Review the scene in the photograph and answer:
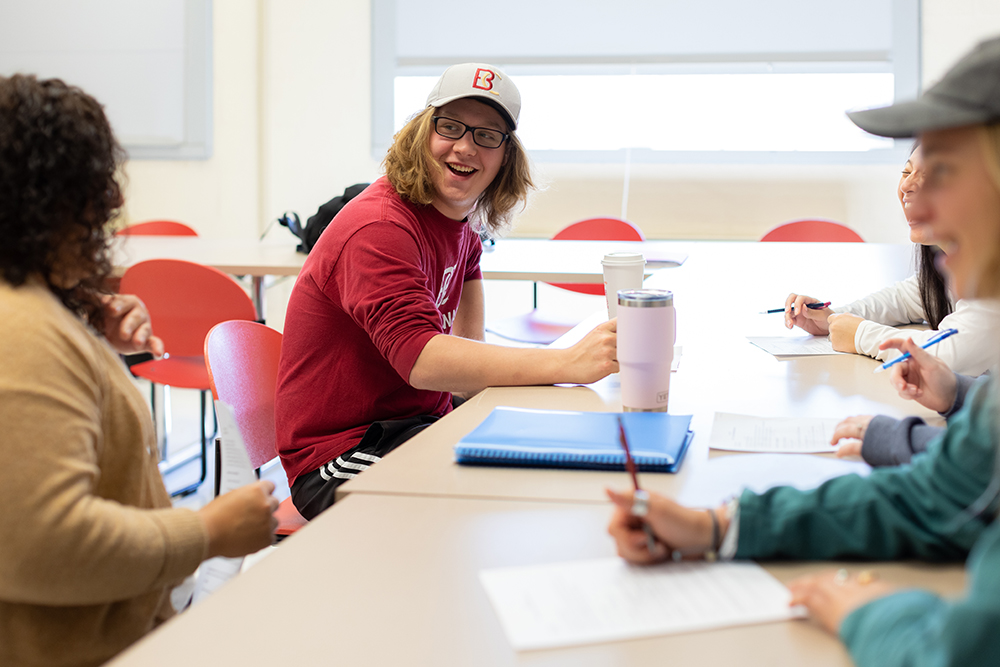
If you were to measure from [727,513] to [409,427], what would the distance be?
91 cm

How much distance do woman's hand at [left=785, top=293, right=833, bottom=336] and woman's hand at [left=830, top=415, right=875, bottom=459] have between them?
0.85 meters

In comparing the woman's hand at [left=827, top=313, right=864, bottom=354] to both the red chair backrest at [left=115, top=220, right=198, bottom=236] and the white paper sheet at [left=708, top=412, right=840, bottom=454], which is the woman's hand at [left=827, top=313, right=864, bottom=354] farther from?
the red chair backrest at [left=115, top=220, right=198, bottom=236]

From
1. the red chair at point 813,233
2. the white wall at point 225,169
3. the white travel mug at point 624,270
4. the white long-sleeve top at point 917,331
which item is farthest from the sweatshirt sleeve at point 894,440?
the white wall at point 225,169

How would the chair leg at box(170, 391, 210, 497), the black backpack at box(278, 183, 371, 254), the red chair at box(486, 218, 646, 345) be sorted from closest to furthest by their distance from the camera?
the black backpack at box(278, 183, 371, 254) < the chair leg at box(170, 391, 210, 497) < the red chair at box(486, 218, 646, 345)

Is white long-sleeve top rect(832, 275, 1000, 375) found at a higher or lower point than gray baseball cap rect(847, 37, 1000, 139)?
lower

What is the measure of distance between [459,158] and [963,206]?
132 centimetres

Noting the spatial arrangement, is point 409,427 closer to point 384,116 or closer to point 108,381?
point 108,381

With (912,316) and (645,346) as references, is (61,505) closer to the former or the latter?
(645,346)

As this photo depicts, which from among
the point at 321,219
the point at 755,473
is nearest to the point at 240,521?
the point at 755,473

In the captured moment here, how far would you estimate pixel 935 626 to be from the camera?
1.84 feet

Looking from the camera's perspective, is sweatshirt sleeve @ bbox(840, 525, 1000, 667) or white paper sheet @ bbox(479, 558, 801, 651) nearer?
sweatshirt sleeve @ bbox(840, 525, 1000, 667)

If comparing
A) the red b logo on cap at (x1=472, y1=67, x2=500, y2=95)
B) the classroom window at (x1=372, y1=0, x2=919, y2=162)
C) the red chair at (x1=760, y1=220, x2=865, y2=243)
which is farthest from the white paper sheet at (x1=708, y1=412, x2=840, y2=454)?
the classroom window at (x1=372, y1=0, x2=919, y2=162)

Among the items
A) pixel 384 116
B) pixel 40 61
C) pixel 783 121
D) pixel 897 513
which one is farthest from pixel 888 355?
pixel 40 61

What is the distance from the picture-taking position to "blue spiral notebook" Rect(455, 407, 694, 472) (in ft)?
3.45
